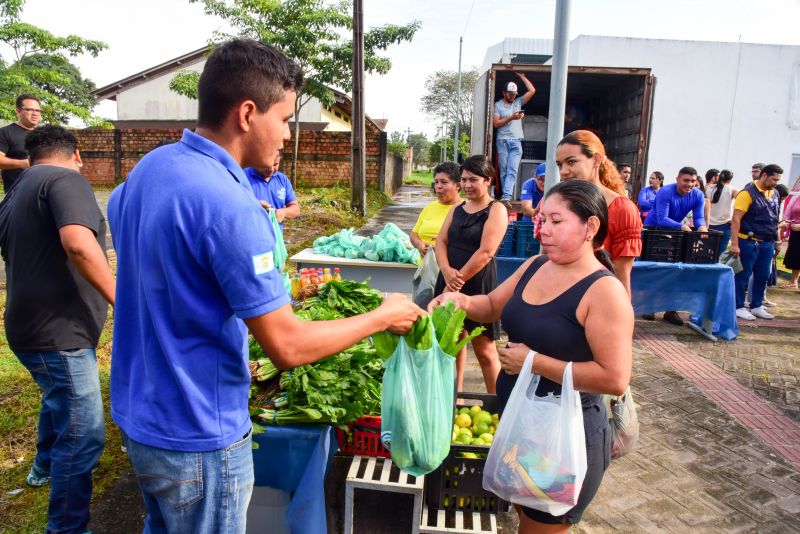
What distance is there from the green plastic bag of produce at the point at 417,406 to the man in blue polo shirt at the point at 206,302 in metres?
0.63

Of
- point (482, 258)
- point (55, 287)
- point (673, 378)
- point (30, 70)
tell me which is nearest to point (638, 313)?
point (673, 378)

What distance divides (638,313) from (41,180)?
6143mm

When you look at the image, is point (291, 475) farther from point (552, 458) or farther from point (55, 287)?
point (55, 287)

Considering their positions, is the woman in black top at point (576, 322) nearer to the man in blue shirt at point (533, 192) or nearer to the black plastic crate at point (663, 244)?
the black plastic crate at point (663, 244)

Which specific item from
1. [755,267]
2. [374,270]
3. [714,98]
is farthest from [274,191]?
[714,98]

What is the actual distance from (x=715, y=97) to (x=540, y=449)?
2085cm

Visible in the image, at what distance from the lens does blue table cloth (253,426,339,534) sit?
2.29 metres

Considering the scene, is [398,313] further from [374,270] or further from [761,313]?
[761,313]

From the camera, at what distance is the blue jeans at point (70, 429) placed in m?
2.54

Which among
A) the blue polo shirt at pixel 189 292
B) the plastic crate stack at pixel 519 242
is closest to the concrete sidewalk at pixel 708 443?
the plastic crate stack at pixel 519 242

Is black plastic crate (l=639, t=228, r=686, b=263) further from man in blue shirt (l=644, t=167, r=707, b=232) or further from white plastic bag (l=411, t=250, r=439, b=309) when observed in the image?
white plastic bag (l=411, t=250, r=439, b=309)

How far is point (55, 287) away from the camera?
2588 mm

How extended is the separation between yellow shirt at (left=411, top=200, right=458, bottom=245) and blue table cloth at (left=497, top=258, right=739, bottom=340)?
5.55 feet

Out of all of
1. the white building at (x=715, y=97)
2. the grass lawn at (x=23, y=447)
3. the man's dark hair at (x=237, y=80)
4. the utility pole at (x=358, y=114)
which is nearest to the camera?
the man's dark hair at (x=237, y=80)
